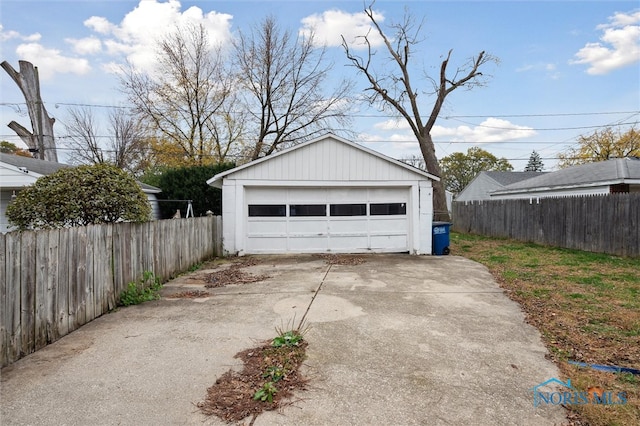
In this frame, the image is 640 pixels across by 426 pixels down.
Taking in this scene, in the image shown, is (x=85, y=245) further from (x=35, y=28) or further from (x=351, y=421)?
(x=35, y=28)

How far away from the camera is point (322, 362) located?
126 inches

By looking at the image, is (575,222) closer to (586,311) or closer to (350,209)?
(350,209)

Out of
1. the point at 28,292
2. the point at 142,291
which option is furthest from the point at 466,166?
the point at 28,292

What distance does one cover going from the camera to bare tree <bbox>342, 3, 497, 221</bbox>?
64.4 feet

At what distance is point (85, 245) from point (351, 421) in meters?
3.86

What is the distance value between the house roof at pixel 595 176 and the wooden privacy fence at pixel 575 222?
2463mm

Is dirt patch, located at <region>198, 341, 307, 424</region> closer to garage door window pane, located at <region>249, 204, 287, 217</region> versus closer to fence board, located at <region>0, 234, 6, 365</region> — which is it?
fence board, located at <region>0, 234, 6, 365</region>

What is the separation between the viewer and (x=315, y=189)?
1051 cm

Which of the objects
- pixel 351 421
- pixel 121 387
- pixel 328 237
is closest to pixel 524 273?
pixel 328 237

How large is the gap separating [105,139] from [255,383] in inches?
981

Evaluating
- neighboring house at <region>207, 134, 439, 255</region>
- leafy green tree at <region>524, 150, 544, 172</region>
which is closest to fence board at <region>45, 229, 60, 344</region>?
neighboring house at <region>207, 134, 439, 255</region>

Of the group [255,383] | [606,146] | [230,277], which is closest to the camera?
[255,383]

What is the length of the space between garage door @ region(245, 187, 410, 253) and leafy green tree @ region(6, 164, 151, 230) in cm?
499

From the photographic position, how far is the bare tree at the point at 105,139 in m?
21.9
